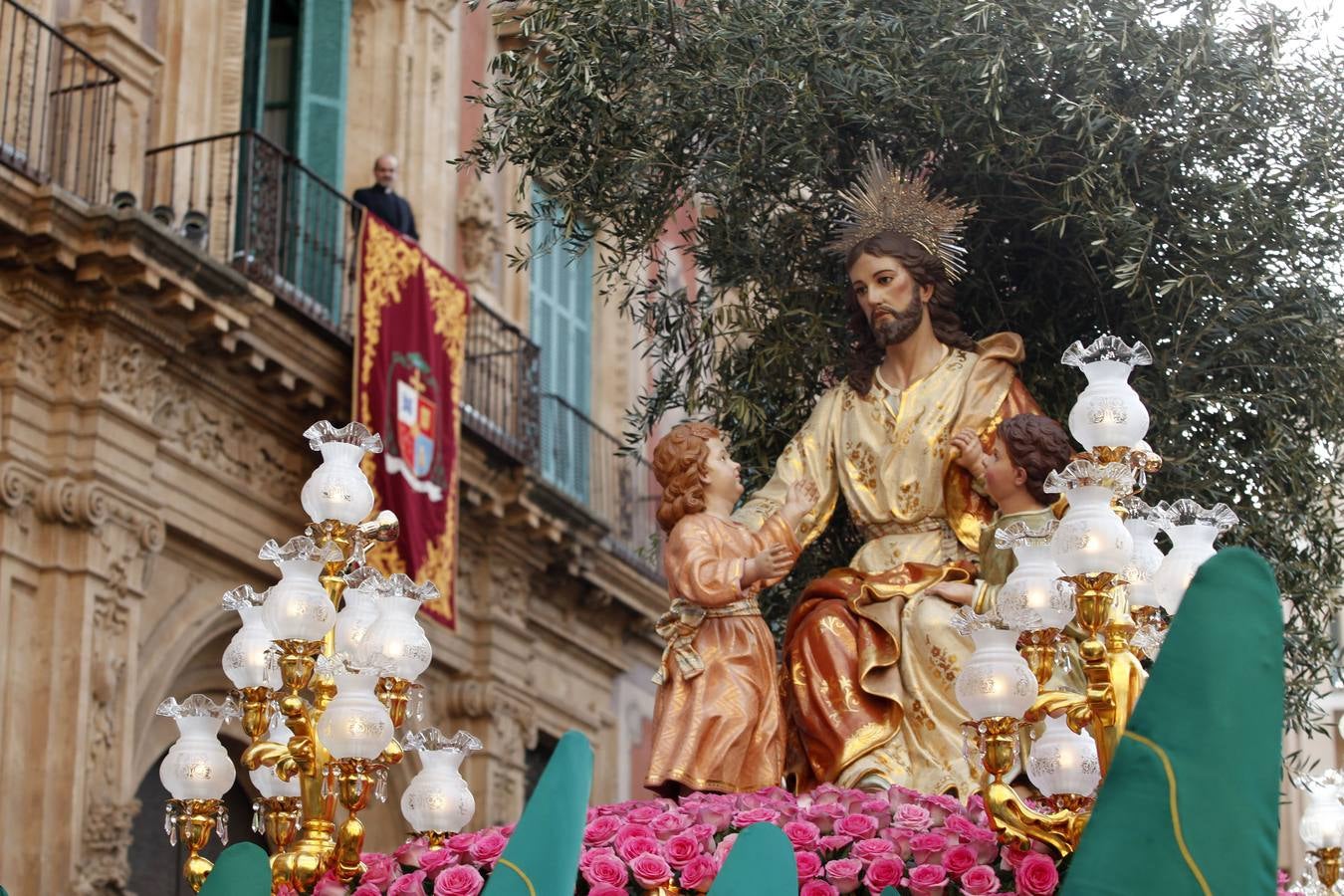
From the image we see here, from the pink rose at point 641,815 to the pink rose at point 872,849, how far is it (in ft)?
1.82

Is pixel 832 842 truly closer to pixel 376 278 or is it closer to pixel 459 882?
pixel 459 882

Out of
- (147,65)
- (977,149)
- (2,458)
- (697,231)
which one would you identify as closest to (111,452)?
(2,458)

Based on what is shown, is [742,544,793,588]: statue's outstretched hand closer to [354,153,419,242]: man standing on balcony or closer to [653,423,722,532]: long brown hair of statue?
[653,423,722,532]: long brown hair of statue

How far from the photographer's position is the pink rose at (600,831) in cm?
617

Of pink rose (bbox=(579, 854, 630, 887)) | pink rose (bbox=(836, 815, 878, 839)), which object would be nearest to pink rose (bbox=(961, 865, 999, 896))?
pink rose (bbox=(836, 815, 878, 839))

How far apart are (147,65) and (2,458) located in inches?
104

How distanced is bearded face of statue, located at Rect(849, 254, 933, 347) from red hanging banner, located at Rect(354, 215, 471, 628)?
6.62m

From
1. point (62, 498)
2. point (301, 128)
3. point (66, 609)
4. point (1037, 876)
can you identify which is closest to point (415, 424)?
point (301, 128)

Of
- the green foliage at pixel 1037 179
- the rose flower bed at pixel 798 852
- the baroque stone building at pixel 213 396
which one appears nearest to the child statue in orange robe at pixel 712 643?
the rose flower bed at pixel 798 852

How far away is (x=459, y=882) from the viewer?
5996 mm

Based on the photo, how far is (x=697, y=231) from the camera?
32.3 ft

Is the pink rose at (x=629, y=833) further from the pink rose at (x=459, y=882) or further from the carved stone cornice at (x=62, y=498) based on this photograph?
the carved stone cornice at (x=62, y=498)

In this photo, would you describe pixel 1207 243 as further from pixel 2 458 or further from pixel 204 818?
pixel 2 458

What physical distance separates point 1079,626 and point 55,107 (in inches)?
334
